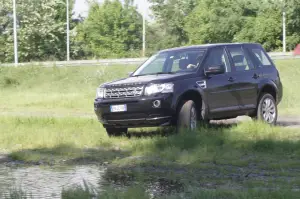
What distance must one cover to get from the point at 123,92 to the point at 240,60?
2.95 meters

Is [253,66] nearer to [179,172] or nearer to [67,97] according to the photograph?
[179,172]

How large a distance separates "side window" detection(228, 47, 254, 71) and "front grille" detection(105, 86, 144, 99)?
8.46ft

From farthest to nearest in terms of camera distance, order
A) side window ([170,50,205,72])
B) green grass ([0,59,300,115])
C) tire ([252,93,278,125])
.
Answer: green grass ([0,59,300,115]) → tire ([252,93,278,125]) → side window ([170,50,205,72])

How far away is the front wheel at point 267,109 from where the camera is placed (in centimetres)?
1505

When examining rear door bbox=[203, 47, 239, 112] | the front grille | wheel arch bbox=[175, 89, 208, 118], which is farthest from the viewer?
rear door bbox=[203, 47, 239, 112]

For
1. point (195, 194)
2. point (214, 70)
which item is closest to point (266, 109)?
point (214, 70)

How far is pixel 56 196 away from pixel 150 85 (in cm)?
551

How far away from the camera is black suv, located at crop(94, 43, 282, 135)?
13.0m

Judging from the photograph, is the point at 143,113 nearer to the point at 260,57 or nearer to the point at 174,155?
the point at 174,155

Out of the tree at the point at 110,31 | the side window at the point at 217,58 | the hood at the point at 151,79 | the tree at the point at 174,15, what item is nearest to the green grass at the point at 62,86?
the side window at the point at 217,58

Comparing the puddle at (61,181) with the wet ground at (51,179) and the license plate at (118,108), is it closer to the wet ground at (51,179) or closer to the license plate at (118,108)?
the wet ground at (51,179)

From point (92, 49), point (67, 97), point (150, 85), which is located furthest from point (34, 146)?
point (92, 49)

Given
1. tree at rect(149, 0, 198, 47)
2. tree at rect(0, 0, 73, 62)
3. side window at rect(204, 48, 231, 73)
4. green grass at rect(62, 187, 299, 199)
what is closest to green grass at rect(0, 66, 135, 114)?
side window at rect(204, 48, 231, 73)

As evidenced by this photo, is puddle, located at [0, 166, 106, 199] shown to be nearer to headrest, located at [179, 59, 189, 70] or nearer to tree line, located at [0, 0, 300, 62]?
headrest, located at [179, 59, 189, 70]
